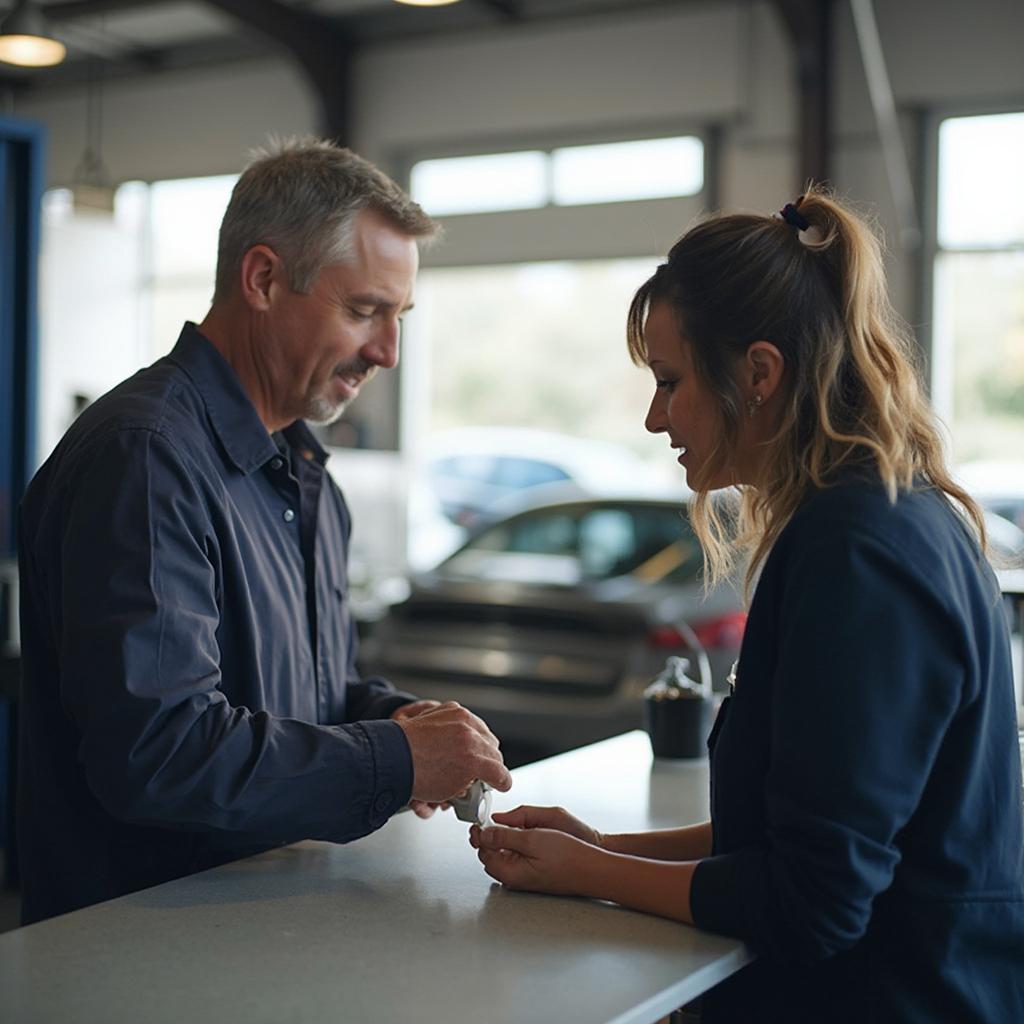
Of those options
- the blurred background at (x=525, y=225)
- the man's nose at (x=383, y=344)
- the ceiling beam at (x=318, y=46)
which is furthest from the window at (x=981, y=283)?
the man's nose at (x=383, y=344)

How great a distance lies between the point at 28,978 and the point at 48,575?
506 mm

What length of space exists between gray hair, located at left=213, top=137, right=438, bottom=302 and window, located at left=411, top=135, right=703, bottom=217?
21.0 ft

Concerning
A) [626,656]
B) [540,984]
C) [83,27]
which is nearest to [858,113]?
[626,656]

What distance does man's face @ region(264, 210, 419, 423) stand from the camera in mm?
1867

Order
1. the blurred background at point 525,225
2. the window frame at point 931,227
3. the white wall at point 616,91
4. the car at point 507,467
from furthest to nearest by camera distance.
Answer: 1. the car at point 507,467
2. the window frame at point 931,227
3. the white wall at point 616,91
4. the blurred background at point 525,225

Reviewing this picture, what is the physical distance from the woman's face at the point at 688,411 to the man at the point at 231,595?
41 cm

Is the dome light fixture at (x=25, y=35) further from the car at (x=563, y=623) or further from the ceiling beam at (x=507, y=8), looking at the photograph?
the ceiling beam at (x=507, y=8)

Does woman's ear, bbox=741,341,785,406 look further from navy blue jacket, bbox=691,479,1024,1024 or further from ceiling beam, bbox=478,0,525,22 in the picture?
ceiling beam, bbox=478,0,525,22

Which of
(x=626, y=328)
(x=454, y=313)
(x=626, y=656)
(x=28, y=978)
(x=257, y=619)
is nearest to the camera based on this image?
(x=28, y=978)

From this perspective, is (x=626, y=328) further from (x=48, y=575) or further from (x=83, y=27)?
(x=83, y=27)

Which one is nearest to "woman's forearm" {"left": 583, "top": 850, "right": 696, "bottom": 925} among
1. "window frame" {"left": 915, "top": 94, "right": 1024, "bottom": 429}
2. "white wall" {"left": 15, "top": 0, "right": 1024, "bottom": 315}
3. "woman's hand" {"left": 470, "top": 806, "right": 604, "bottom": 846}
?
"woman's hand" {"left": 470, "top": 806, "right": 604, "bottom": 846}

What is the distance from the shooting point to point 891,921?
1300 millimetres

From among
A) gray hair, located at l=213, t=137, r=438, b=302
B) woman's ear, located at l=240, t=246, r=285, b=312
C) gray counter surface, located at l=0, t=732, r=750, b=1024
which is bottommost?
gray counter surface, located at l=0, t=732, r=750, b=1024

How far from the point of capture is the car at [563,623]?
428 cm
